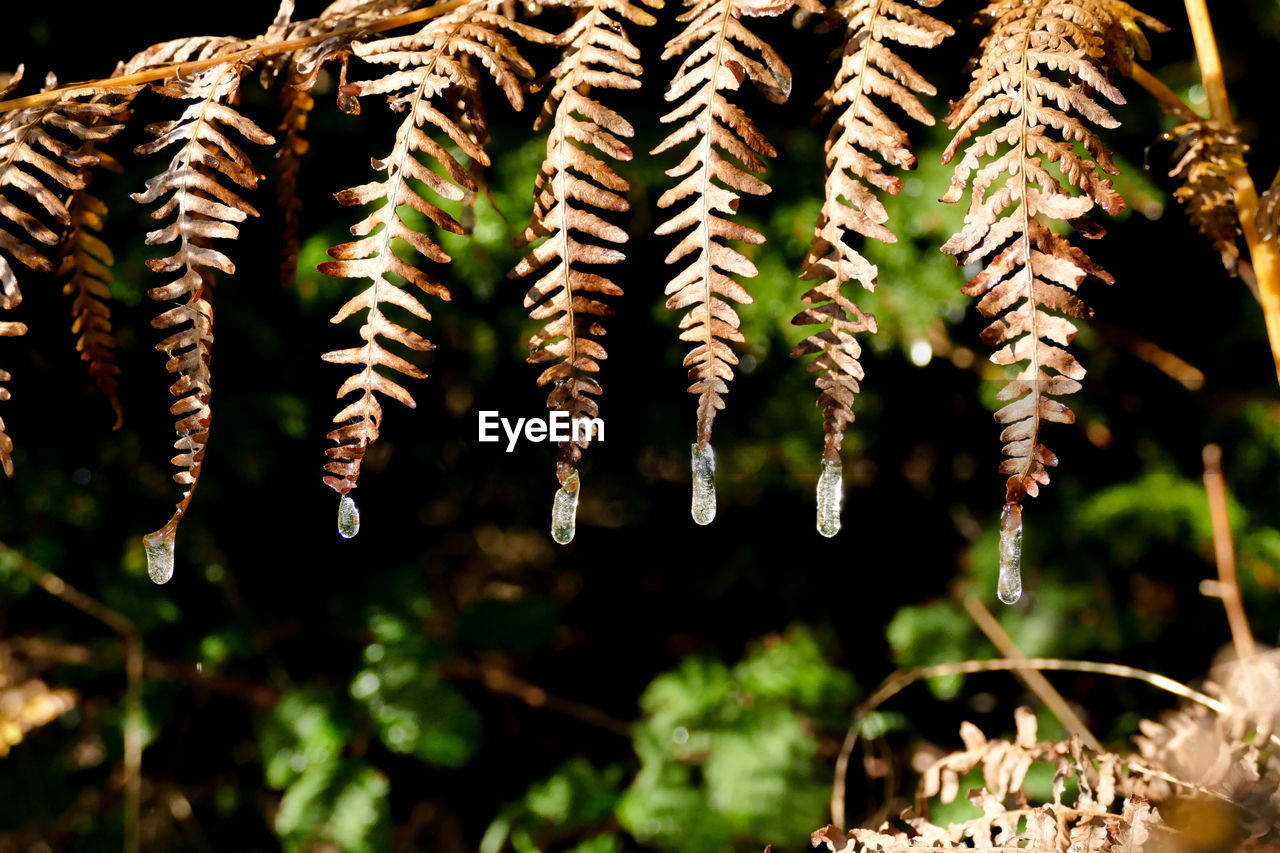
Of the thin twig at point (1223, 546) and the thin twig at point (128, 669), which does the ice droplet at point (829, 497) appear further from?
the thin twig at point (128, 669)

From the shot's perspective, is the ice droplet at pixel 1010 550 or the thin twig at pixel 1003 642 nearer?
the ice droplet at pixel 1010 550

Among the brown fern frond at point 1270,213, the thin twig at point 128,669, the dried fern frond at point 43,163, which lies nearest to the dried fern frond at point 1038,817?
the brown fern frond at point 1270,213

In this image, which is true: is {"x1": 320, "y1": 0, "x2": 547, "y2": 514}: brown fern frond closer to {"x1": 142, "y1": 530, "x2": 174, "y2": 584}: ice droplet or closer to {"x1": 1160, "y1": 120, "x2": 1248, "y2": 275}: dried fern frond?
{"x1": 142, "y1": 530, "x2": 174, "y2": 584}: ice droplet

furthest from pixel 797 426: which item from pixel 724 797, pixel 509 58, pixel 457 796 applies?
pixel 457 796

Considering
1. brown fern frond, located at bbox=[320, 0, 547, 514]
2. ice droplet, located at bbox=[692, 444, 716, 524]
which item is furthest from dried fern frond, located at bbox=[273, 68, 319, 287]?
ice droplet, located at bbox=[692, 444, 716, 524]

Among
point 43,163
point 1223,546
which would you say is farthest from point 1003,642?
point 43,163

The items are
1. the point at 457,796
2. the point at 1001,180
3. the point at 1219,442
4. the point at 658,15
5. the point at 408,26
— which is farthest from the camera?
the point at 457,796

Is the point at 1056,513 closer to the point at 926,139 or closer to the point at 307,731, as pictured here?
the point at 926,139
